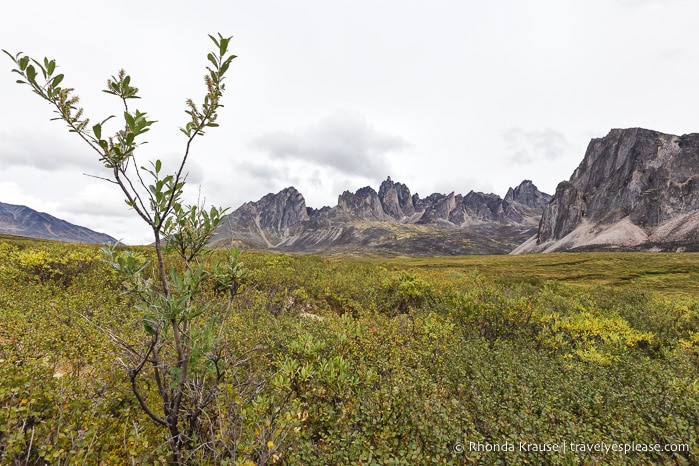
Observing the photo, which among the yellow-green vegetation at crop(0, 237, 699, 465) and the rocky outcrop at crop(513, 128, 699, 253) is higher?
the rocky outcrop at crop(513, 128, 699, 253)

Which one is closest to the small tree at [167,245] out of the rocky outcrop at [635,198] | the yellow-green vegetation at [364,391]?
the yellow-green vegetation at [364,391]

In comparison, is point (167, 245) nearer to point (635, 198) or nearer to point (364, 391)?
point (364, 391)

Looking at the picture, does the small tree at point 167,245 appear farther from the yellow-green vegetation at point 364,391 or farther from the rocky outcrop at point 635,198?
the rocky outcrop at point 635,198

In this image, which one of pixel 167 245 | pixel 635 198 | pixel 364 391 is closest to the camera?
pixel 167 245

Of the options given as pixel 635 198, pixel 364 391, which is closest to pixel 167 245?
pixel 364 391

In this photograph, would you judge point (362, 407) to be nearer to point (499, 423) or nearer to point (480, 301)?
point (499, 423)

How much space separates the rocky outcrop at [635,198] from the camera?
470ft

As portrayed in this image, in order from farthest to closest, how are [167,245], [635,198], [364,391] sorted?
[635,198] → [364,391] → [167,245]

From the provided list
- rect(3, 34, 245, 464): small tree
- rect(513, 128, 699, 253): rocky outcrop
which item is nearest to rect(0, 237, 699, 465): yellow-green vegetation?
rect(3, 34, 245, 464): small tree

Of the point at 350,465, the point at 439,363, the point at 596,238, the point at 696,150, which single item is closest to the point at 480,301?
the point at 439,363

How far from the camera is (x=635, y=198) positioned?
163 m

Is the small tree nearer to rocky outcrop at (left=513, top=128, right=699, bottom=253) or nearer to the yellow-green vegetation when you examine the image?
the yellow-green vegetation

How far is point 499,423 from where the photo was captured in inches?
202

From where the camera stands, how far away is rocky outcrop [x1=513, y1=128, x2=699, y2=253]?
5640 inches
